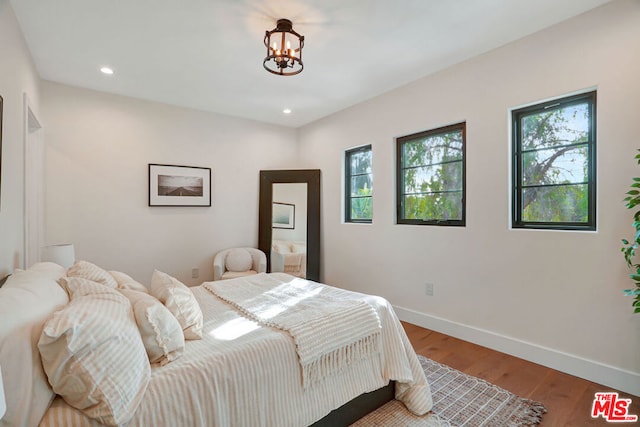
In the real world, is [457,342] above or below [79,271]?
below

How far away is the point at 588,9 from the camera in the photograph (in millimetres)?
2162

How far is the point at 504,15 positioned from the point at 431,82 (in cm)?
96

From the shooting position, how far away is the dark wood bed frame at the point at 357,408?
64.3 inches

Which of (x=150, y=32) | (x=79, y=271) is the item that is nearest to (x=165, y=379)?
(x=79, y=271)

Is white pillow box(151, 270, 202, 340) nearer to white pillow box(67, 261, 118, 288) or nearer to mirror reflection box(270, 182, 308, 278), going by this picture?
white pillow box(67, 261, 118, 288)

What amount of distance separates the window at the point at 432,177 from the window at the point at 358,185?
1.60ft

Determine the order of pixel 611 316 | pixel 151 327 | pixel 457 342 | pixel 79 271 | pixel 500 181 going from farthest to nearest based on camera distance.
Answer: pixel 457 342, pixel 500 181, pixel 611 316, pixel 79 271, pixel 151 327

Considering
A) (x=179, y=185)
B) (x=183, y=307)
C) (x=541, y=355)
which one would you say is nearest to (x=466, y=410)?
(x=541, y=355)

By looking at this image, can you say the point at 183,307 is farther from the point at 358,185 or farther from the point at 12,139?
the point at 358,185

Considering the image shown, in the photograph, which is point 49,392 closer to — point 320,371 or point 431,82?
point 320,371

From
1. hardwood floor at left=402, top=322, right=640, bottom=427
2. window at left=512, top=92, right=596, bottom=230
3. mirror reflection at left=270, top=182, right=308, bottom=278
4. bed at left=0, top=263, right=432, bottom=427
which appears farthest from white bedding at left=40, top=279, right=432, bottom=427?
mirror reflection at left=270, top=182, right=308, bottom=278

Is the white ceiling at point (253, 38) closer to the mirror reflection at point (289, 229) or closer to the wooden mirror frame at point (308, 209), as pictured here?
the wooden mirror frame at point (308, 209)

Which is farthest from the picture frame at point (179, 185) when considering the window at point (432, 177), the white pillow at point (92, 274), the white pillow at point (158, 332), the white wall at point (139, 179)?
the white pillow at point (158, 332)

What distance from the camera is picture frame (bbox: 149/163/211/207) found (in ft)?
12.6
